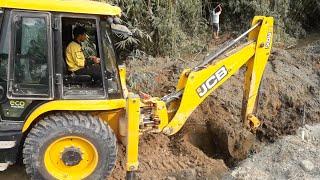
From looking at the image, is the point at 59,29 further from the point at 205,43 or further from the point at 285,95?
the point at 205,43

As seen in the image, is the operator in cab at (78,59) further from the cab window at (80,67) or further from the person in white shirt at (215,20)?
the person in white shirt at (215,20)

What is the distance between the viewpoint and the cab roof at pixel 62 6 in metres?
4.78

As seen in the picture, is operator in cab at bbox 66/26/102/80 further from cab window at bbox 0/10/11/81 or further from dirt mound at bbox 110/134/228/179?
dirt mound at bbox 110/134/228/179

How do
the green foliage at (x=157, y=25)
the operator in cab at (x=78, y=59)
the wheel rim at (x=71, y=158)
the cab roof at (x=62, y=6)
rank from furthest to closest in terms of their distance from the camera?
the green foliage at (x=157, y=25) → the operator in cab at (x=78, y=59) → the wheel rim at (x=71, y=158) → the cab roof at (x=62, y=6)

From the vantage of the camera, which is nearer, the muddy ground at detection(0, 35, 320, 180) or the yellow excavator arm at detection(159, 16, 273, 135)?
the yellow excavator arm at detection(159, 16, 273, 135)

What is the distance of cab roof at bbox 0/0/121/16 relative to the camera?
15.7 ft

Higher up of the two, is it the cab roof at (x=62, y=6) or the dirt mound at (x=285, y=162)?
the cab roof at (x=62, y=6)

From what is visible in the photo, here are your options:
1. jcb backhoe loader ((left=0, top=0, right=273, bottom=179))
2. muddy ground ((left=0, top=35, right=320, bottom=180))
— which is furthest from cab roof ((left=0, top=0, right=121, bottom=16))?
muddy ground ((left=0, top=35, right=320, bottom=180))

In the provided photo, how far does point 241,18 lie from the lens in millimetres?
12133

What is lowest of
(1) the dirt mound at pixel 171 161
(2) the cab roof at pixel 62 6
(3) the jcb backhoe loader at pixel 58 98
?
(1) the dirt mound at pixel 171 161

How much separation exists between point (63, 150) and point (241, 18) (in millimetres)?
8039

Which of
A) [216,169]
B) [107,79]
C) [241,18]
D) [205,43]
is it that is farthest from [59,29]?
[241,18]

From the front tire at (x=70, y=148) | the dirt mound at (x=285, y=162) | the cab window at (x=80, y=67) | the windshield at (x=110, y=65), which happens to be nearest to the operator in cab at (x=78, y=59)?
the cab window at (x=80, y=67)

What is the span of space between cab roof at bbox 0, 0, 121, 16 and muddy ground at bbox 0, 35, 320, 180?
1.80m
